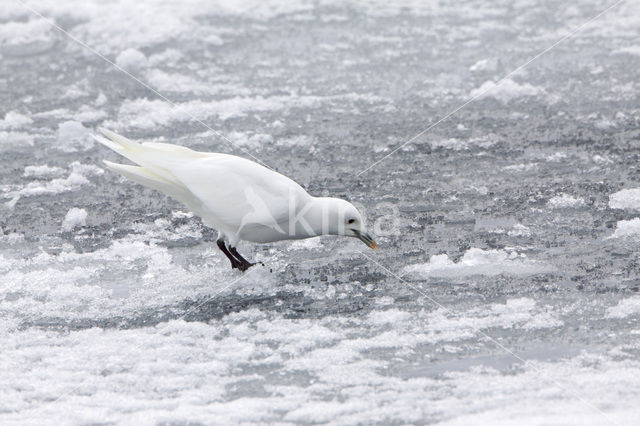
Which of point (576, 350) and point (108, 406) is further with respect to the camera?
point (576, 350)

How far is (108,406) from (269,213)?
1.60 m

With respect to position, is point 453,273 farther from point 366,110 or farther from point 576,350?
point 366,110

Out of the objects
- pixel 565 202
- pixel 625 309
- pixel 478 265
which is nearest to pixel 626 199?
pixel 565 202

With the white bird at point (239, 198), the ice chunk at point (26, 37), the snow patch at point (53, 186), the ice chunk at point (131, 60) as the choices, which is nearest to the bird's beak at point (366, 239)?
the white bird at point (239, 198)

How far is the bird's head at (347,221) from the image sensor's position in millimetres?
5684

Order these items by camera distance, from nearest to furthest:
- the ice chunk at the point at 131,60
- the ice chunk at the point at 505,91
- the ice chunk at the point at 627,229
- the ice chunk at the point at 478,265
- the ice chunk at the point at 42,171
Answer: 1. the ice chunk at the point at 478,265
2. the ice chunk at the point at 627,229
3. the ice chunk at the point at 42,171
4. the ice chunk at the point at 505,91
5. the ice chunk at the point at 131,60

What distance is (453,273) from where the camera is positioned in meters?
5.65

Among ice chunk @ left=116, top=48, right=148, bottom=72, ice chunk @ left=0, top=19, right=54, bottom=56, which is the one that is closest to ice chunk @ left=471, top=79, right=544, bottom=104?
ice chunk @ left=116, top=48, right=148, bottom=72

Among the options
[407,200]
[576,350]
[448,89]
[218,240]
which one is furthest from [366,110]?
[576,350]

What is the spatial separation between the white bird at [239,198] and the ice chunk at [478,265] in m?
0.37

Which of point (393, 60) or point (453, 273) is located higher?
point (393, 60)

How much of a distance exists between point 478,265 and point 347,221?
2.74ft

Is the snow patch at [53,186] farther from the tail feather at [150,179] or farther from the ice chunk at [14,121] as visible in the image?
the tail feather at [150,179]

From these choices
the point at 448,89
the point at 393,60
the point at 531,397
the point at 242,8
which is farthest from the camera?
the point at 242,8
